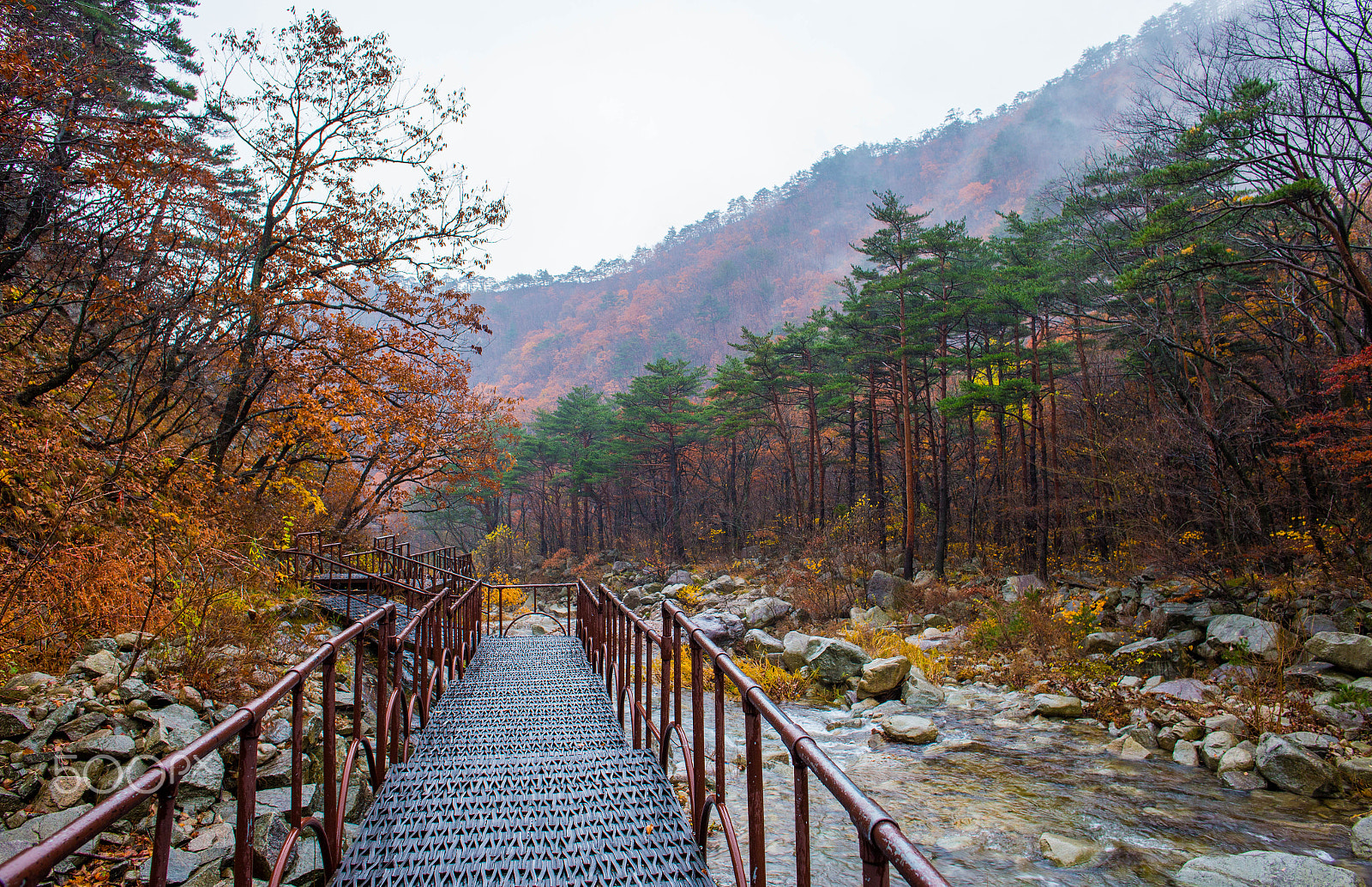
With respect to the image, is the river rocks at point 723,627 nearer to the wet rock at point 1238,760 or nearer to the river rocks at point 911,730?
the river rocks at point 911,730

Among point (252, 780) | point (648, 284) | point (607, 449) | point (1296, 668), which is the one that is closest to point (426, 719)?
point (252, 780)

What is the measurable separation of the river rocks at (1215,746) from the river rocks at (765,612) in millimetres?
9525

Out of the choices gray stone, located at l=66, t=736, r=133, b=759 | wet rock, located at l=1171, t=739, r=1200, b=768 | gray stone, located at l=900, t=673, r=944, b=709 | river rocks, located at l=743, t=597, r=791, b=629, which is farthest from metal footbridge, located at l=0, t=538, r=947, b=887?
river rocks, located at l=743, t=597, r=791, b=629

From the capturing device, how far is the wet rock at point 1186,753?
21.6 ft

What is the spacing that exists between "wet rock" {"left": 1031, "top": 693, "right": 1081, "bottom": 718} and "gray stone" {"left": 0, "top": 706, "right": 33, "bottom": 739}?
1005 cm

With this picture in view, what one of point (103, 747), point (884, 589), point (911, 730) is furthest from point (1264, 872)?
point (884, 589)

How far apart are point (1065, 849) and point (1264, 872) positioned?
1.23m

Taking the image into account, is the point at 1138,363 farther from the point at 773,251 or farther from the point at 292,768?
the point at 773,251

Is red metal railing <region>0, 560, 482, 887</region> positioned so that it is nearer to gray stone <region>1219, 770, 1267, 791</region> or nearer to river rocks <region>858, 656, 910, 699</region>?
river rocks <region>858, 656, 910, 699</region>

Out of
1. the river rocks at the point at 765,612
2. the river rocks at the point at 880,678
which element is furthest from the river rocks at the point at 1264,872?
the river rocks at the point at 765,612

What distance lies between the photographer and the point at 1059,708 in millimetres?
8375

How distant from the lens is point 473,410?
54.3 feet

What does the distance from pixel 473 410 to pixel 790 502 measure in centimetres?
1712

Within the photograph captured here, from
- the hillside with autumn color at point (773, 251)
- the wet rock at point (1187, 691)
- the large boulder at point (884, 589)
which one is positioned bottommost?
the wet rock at point (1187, 691)
